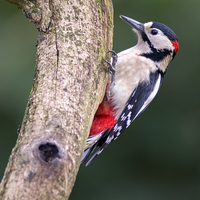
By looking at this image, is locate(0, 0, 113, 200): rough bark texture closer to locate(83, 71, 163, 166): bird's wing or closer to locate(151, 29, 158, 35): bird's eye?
locate(83, 71, 163, 166): bird's wing

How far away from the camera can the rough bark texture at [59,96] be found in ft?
4.58

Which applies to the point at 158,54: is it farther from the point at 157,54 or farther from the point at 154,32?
the point at 154,32

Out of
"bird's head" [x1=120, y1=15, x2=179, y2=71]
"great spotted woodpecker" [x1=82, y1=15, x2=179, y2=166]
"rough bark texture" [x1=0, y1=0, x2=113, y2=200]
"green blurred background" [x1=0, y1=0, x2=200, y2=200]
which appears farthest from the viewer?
"green blurred background" [x1=0, y1=0, x2=200, y2=200]

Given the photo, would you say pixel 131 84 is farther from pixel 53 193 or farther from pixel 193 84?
pixel 53 193

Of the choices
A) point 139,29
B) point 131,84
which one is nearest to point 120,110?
point 131,84

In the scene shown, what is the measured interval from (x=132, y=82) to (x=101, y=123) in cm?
42

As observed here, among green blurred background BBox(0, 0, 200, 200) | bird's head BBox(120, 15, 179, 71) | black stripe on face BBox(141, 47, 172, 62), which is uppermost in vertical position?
bird's head BBox(120, 15, 179, 71)

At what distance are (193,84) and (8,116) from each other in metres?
1.86

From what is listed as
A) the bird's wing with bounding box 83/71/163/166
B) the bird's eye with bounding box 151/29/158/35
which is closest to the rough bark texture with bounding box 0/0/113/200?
the bird's wing with bounding box 83/71/163/166

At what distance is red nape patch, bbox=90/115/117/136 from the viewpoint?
2.73 meters

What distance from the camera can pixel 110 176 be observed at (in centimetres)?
341

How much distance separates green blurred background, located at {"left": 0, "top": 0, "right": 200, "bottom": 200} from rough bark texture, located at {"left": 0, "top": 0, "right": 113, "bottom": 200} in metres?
1.39

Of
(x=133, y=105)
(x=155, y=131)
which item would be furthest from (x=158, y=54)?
(x=155, y=131)

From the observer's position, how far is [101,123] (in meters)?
2.75
